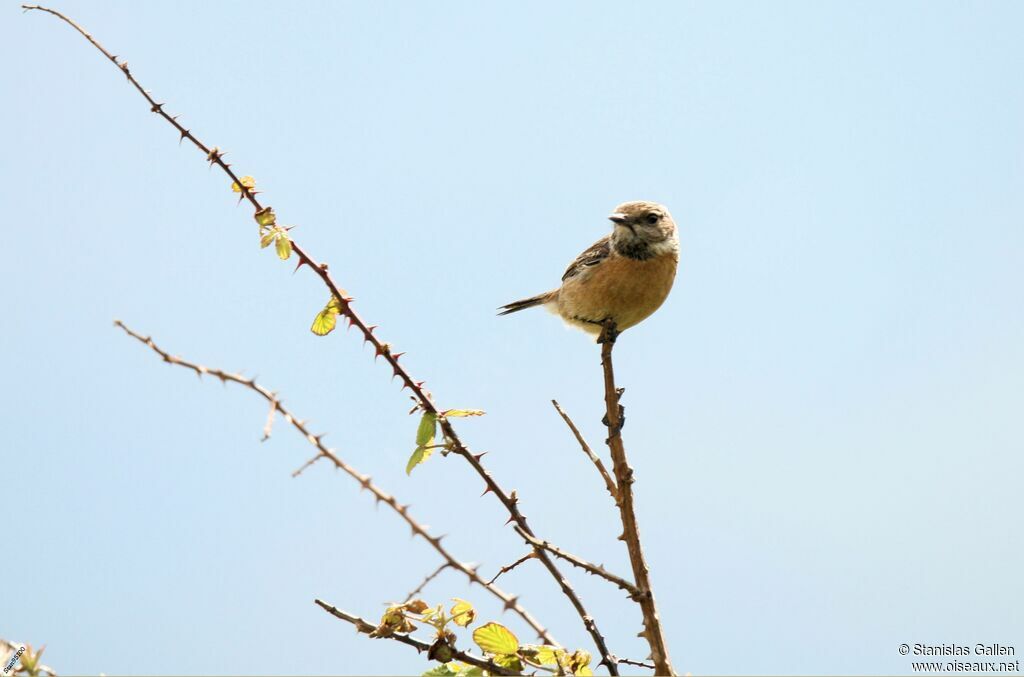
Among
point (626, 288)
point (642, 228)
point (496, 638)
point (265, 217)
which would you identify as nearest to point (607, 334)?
point (626, 288)

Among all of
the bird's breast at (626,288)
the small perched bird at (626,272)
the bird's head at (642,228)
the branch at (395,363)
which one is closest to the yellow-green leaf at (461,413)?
the branch at (395,363)

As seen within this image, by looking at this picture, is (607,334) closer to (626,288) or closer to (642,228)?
(626,288)

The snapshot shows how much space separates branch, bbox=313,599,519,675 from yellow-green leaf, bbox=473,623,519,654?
0.13ft

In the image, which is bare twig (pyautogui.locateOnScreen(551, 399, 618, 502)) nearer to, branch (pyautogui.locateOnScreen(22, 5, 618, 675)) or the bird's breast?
branch (pyautogui.locateOnScreen(22, 5, 618, 675))

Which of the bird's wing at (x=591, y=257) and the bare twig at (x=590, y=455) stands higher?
the bird's wing at (x=591, y=257)

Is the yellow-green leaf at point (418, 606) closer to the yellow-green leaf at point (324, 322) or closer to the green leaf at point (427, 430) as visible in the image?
the green leaf at point (427, 430)

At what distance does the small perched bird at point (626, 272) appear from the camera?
7.14 metres

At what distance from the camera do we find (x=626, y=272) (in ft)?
23.5

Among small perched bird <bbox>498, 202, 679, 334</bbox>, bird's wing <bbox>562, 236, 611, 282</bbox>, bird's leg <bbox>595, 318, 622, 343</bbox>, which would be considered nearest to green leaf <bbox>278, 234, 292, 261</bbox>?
bird's leg <bbox>595, 318, 622, 343</bbox>

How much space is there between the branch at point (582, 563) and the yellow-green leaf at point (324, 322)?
3.07ft

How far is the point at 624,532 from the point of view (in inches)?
121

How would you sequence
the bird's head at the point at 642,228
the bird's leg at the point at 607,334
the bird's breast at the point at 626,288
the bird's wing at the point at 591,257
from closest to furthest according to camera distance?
1. the bird's leg at the point at 607,334
2. the bird's breast at the point at 626,288
3. the bird's head at the point at 642,228
4. the bird's wing at the point at 591,257

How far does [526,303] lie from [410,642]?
6243 millimetres

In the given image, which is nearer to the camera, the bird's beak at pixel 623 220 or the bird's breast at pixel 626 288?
the bird's breast at pixel 626 288
